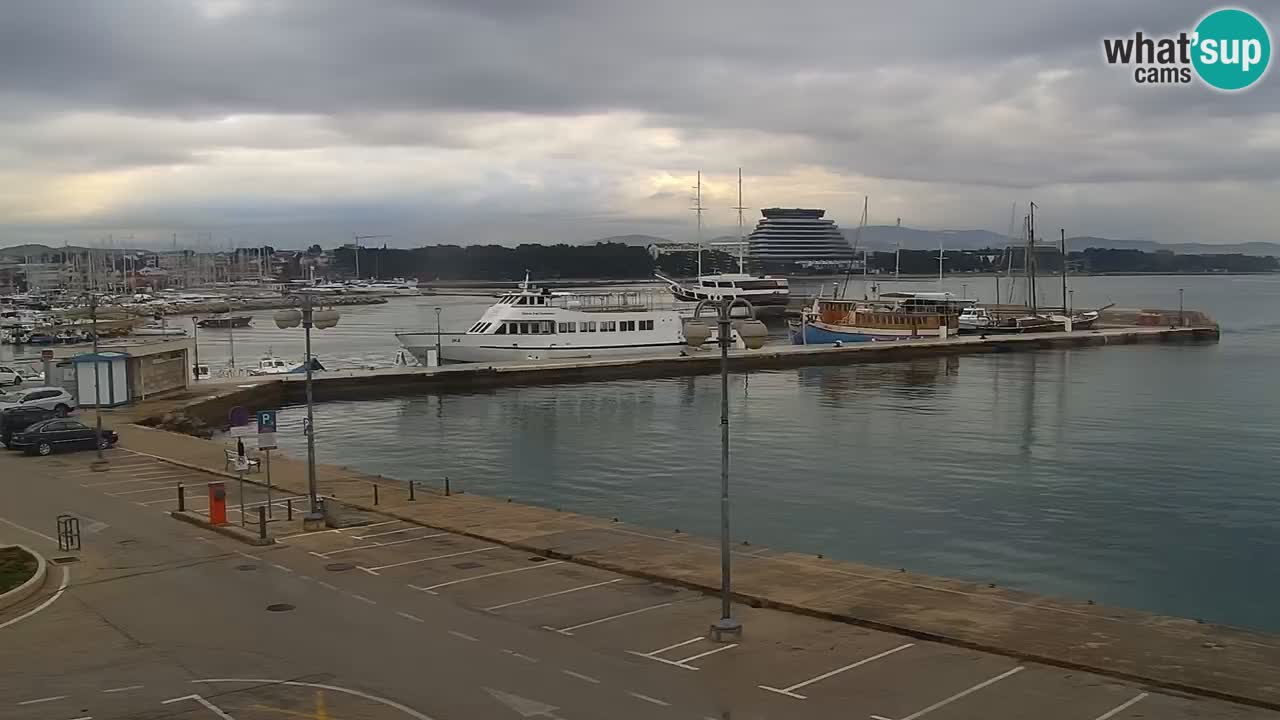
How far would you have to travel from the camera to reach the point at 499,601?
14.4m

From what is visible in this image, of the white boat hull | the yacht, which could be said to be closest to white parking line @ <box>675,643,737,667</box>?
the yacht

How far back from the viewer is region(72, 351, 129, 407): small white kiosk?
1441 inches

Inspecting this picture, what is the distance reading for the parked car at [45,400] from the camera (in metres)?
33.7

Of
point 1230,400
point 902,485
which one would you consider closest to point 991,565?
point 902,485

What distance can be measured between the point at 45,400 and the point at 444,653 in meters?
28.0

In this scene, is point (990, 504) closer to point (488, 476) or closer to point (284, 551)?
point (488, 476)

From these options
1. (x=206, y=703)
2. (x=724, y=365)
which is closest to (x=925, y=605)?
(x=724, y=365)

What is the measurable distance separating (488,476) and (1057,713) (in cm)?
2551

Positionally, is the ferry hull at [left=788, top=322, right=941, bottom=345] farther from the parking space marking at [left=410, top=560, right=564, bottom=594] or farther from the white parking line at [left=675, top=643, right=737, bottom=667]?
the white parking line at [left=675, top=643, right=737, bottom=667]

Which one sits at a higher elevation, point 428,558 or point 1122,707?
point 1122,707

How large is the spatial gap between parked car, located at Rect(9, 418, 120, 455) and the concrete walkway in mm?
10688

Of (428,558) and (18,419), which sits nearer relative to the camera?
(428,558)

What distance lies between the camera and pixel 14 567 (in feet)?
50.8

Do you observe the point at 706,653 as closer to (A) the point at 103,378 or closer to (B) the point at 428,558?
(B) the point at 428,558
